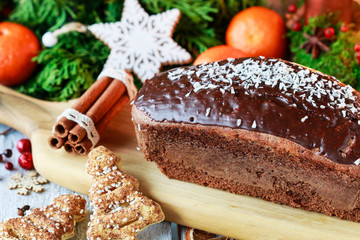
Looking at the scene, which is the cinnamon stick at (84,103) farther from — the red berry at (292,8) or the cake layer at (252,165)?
the red berry at (292,8)

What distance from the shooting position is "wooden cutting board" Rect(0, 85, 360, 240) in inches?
75.2

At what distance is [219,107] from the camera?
1.91 meters

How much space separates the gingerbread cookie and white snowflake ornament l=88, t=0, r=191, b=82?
1.21 m

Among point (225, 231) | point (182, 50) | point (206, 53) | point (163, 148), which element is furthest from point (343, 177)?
point (182, 50)

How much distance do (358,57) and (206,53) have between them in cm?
100

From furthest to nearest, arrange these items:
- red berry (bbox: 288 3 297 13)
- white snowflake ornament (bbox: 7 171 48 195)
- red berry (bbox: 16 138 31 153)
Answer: red berry (bbox: 288 3 297 13), red berry (bbox: 16 138 31 153), white snowflake ornament (bbox: 7 171 48 195)

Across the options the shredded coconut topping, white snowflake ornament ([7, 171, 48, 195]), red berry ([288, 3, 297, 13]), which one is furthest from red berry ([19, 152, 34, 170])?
red berry ([288, 3, 297, 13])

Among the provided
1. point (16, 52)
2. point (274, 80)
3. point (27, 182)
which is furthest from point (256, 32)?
point (27, 182)

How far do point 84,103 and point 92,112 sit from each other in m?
0.11

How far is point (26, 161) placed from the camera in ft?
7.77

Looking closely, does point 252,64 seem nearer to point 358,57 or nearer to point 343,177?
point 343,177

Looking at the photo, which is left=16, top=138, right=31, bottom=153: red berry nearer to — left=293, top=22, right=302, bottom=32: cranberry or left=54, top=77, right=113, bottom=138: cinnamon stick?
left=54, top=77, right=113, bottom=138: cinnamon stick

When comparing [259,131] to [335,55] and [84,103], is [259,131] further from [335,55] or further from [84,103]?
[335,55]

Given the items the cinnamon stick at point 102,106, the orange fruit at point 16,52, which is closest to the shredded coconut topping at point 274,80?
the cinnamon stick at point 102,106
